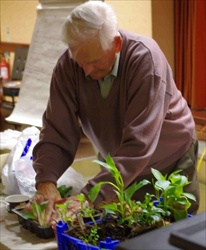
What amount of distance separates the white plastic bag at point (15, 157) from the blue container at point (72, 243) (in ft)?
2.49

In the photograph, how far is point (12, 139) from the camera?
2.69 metres

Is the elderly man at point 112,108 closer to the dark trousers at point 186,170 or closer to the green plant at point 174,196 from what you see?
the dark trousers at point 186,170

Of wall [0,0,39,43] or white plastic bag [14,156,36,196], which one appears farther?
wall [0,0,39,43]

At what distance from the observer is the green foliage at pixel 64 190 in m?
1.81

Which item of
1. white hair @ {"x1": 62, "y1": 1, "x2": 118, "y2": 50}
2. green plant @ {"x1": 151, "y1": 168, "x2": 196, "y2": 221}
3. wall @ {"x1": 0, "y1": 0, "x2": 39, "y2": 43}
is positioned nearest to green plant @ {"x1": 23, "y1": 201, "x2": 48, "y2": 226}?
green plant @ {"x1": 151, "y1": 168, "x2": 196, "y2": 221}

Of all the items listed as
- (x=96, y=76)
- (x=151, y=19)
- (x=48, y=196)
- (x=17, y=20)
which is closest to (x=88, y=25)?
(x=96, y=76)

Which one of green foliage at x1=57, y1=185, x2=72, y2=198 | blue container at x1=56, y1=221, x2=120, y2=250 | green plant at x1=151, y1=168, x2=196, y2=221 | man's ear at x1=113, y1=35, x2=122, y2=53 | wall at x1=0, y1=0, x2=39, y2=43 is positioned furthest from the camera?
wall at x1=0, y1=0, x2=39, y2=43

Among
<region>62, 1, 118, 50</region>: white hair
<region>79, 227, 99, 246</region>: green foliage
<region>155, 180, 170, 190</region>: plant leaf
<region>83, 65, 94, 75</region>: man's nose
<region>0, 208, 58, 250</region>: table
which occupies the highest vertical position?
<region>62, 1, 118, 50</region>: white hair

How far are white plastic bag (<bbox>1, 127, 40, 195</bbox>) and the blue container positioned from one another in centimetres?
76

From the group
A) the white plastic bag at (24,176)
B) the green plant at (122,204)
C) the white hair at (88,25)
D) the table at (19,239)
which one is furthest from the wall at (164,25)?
the green plant at (122,204)

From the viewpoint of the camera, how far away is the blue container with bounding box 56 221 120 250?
1.09 m

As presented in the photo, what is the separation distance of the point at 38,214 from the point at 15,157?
56cm

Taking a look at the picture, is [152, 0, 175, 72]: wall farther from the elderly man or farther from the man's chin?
the man's chin

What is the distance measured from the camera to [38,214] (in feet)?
5.11
